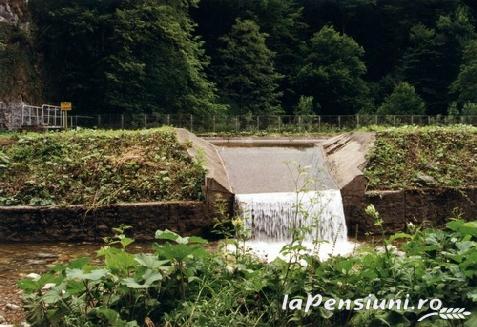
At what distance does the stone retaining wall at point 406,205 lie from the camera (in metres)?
9.48

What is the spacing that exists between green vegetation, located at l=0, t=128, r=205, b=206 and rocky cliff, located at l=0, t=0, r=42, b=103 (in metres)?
13.3

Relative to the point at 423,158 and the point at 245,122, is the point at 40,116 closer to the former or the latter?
the point at 245,122

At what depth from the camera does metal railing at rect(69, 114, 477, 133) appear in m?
27.5

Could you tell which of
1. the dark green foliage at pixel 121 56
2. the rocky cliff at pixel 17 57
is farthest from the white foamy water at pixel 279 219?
the dark green foliage at pixel 121 56

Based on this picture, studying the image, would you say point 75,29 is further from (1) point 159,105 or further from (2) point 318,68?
(2) point 318,68

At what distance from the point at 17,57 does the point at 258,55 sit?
16.0m

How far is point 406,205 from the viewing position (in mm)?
9617

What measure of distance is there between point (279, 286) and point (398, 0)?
47.3m

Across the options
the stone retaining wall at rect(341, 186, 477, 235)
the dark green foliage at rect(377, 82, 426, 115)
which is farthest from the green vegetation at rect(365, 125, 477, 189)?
the dark green foliage at rect(377, 82, 426, 115)

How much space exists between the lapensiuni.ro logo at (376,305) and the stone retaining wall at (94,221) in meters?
5.50

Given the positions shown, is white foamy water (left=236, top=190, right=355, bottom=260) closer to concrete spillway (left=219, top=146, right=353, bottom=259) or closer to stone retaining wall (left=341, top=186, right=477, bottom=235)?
concrete spillway (left=219, top=146, right=353, bottom=259)

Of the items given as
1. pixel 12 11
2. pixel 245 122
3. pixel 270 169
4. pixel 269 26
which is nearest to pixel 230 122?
pixel 245 122

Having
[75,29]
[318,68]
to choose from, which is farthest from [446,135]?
[318,68]

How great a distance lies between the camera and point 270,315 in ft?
11.7
